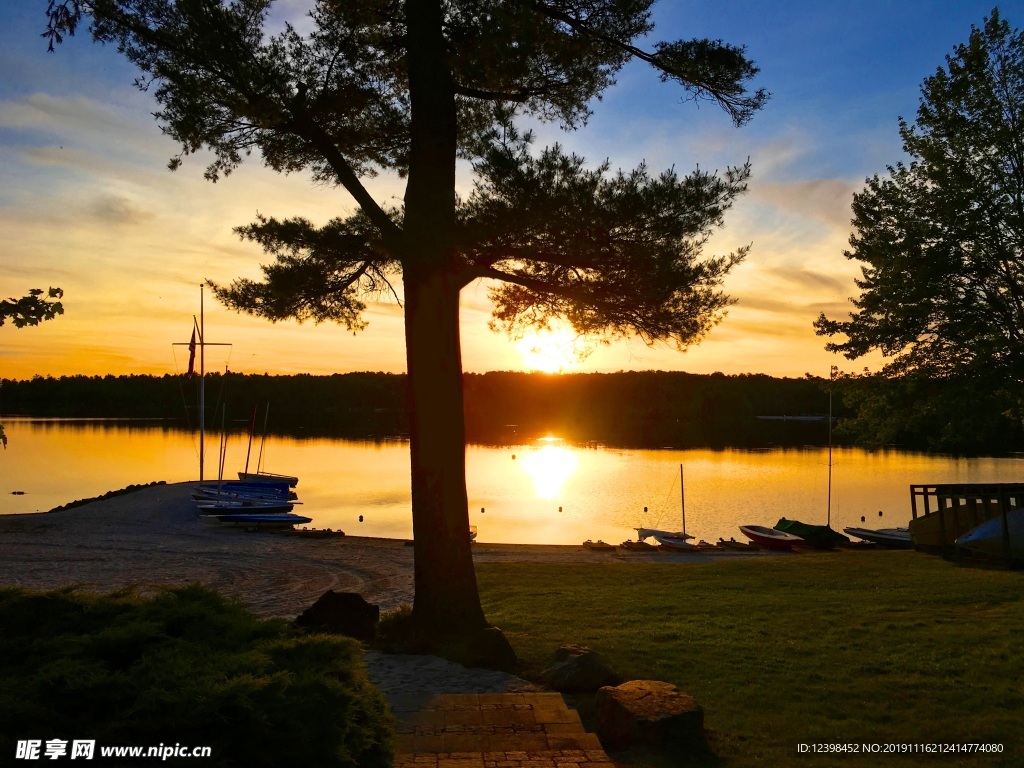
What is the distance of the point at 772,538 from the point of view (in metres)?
28.1

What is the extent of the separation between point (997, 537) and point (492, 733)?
17.5m

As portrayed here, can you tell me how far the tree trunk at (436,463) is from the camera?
876 centimetres

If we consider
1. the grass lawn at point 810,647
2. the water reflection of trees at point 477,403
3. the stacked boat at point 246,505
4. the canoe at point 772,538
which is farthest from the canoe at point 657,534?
the water reflection of trees at point 477,403

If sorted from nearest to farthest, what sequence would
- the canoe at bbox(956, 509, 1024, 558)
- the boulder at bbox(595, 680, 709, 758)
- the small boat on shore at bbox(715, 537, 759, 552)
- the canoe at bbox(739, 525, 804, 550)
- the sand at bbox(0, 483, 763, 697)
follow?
the boulder at bbox(595, 680, 709, 758)
the sand at bbox(0, 483, 763, 697)
the canoe at bbox(956, 509, 1024, 558)
the small boat on shore at bbox(715, 537, 759, 552)
the canoe at bbox(739, 525, 804, 550)

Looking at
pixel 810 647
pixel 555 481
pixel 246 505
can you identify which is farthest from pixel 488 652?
pixel 555 481

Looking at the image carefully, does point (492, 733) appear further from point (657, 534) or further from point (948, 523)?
point (657, 534)

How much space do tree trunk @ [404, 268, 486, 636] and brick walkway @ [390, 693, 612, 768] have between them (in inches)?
94.3

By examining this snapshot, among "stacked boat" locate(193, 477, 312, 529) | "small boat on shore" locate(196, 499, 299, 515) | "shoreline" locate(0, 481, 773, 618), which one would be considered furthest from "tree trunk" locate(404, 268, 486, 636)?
"small boat on shore" locate(196, 499, 299, 515)

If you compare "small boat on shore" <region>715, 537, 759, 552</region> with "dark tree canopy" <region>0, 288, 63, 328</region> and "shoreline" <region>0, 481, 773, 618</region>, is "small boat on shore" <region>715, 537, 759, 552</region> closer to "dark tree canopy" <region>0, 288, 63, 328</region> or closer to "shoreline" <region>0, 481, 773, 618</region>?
"shoreline" <region>0, 481, 773, 618</region>

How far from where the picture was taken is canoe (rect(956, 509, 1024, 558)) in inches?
712

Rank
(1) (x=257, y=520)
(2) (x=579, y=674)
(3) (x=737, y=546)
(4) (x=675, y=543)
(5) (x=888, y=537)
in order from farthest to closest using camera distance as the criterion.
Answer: (5) (x=888, y=537), (1) (x=257, y=520), (3) (x=737, y=546), (4) (x=675, y=543), (2) (x=579, y=674)

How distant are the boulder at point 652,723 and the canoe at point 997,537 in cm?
1591

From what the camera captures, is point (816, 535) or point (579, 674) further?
point (816, 535)

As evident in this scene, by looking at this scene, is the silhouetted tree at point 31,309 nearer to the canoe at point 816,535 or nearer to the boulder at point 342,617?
the boulder at point 342,617
